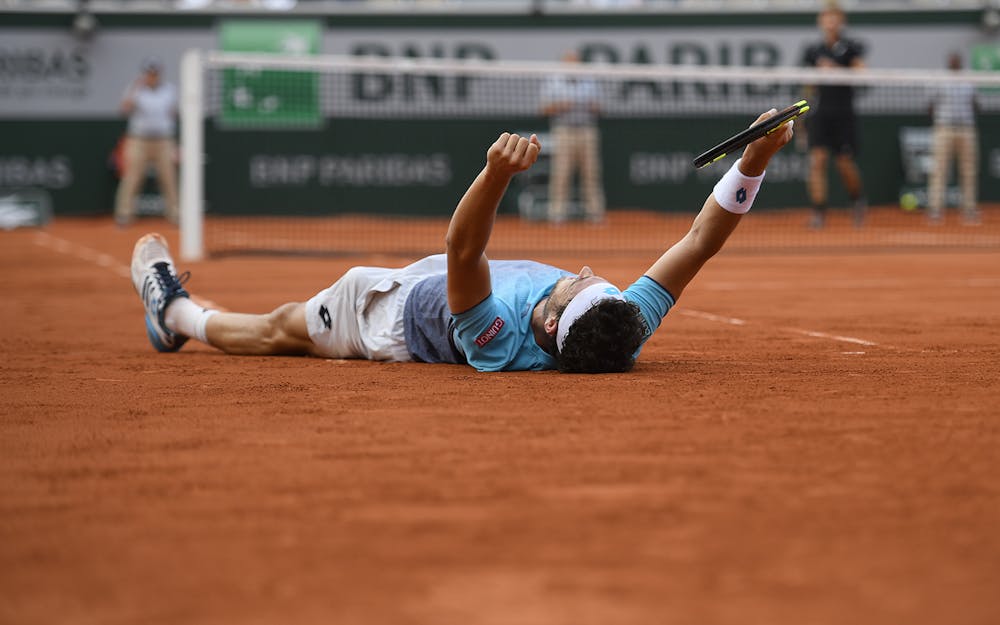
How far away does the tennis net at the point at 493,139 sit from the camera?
16625 mm

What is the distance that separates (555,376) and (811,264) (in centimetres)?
688

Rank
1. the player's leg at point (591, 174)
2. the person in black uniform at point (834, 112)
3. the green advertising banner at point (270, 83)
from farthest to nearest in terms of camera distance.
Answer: the green advertising banner at point (270, 83), the player's leg at point (591, 174), the person in black uniform at point (834, 112)

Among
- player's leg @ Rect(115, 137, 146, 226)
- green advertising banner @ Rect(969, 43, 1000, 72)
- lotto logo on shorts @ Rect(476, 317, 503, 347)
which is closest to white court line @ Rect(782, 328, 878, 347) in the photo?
lotto logo on shorts @ Rect(476, 317, 503, 347)

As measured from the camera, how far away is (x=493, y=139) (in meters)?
17.0

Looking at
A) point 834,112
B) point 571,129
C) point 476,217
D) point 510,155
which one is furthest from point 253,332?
point 571,129

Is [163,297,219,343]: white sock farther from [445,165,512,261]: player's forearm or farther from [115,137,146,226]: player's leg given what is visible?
[115,137,146,226]: player's leg

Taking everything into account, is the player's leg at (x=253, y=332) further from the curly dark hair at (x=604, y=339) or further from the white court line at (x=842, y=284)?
the white court line at (x=842, y=284)

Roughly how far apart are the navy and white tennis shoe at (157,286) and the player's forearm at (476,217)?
1645 millimetres

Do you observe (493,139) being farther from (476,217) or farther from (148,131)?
(476,217)

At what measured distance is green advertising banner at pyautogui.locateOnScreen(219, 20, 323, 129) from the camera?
16.4 meters

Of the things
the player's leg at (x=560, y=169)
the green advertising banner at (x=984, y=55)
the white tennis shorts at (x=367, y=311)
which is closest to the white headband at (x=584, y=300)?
the white tennis shorts at (x=367, y=311)

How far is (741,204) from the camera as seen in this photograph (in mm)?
4375

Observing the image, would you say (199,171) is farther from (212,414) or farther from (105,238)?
(212,414)

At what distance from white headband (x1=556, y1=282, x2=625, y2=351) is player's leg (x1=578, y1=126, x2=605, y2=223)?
12130 mm
